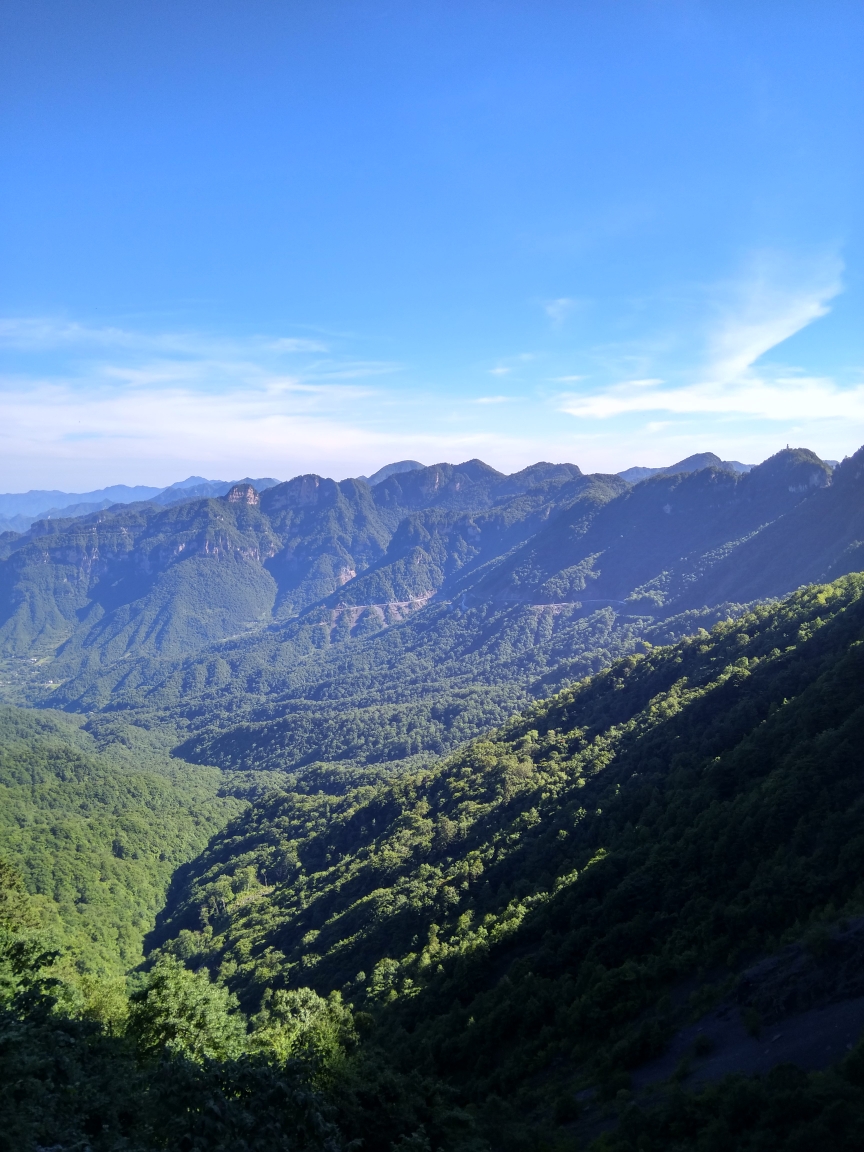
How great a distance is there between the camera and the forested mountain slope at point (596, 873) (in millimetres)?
29938

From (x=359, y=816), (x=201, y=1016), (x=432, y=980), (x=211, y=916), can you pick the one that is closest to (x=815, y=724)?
(x=432, y=980)

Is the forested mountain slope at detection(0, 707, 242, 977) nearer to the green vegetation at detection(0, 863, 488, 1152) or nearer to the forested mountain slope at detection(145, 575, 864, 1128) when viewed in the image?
the forested mountain slope at detection(145, 575, 864, 1128)

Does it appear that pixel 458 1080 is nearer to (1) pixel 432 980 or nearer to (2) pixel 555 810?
(1) pixel 432 980

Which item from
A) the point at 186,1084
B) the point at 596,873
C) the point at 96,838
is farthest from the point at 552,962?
the point at 96,838

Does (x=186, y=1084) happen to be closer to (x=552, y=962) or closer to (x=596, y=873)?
(x=552, y=962)

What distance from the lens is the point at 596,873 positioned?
4109 centimetres

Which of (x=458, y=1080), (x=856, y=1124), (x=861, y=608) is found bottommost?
(x=458, y=1080)

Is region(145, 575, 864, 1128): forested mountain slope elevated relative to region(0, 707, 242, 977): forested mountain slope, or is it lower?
elevated

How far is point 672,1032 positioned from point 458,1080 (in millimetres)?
13021

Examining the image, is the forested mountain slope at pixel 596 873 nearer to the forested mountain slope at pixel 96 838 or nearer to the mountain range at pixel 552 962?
the mountain range at pixel 552 962

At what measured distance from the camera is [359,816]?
10006 cm

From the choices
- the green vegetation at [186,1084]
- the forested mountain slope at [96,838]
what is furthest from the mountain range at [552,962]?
the forested mountain slope at [96,838]

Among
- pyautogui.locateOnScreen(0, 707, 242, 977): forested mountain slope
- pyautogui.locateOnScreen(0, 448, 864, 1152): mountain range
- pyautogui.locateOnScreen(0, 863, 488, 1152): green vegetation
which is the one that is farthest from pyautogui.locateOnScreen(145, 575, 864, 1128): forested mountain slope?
Answer: pyautogui.locateOnScreen(0, 707, 242, 977): forested mountain slope

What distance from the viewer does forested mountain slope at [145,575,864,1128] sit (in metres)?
29.9
